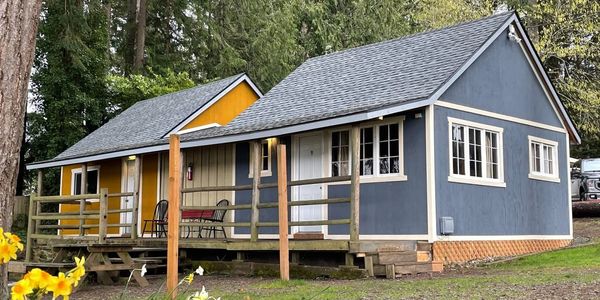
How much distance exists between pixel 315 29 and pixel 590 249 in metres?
22.0

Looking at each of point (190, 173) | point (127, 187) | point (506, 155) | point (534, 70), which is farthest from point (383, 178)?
point (127, 187)

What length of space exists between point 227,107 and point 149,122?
7.89ft

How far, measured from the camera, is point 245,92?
66.4 feet

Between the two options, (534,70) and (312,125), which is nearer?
(312,125)

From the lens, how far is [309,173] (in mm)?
14156

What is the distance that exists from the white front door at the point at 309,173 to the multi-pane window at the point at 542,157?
15.9ft

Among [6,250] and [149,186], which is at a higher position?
[149,186]

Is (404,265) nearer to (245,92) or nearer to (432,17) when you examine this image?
(245,92)

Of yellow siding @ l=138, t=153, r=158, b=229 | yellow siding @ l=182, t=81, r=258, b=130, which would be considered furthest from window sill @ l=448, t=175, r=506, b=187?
yellow siding @ l=138, t=153, r=158, b=229

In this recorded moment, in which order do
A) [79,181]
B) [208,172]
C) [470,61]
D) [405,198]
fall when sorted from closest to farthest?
[405,198]
[470,61]
[208,172]
[79,181]

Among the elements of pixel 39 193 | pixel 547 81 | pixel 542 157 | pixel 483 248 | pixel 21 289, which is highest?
pixel 547 81

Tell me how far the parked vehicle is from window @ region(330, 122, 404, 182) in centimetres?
1128

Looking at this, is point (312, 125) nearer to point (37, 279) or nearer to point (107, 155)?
point (107, 155)

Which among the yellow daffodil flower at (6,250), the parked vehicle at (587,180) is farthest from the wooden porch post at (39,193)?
the parked vehicle at (587,180)
